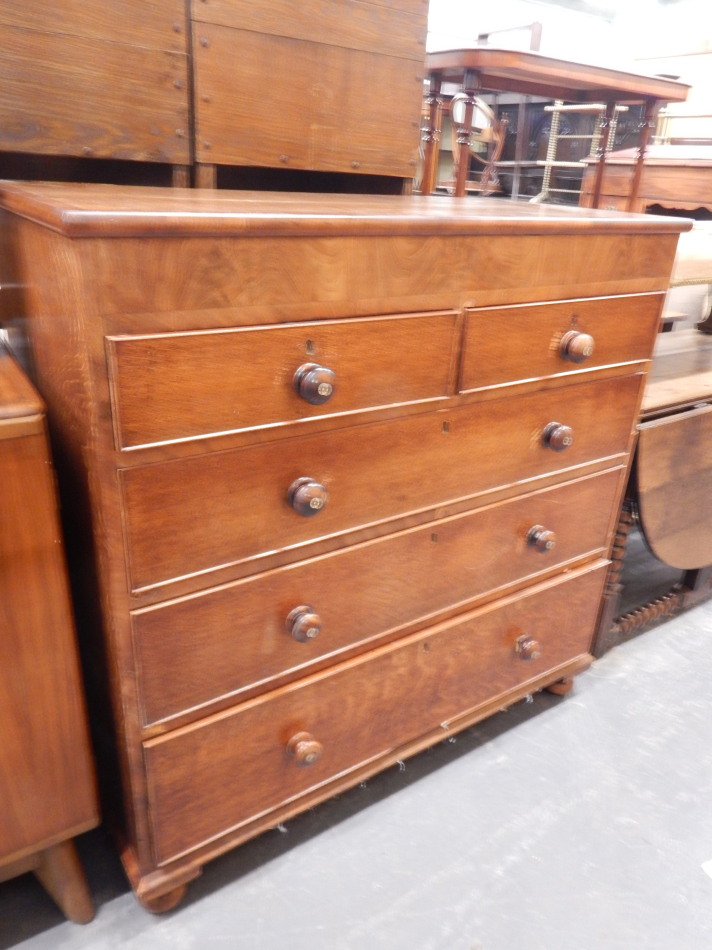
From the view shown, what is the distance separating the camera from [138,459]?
0.85 meters

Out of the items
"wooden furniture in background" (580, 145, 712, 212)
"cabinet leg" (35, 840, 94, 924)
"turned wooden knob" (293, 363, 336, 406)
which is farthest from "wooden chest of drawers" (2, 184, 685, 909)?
"wooden furniture in background" (580, 145, 712, 212)

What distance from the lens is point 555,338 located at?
126 cm

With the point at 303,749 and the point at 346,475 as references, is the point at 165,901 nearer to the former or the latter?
the point at 303,749

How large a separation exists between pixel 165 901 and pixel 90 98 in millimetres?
1280

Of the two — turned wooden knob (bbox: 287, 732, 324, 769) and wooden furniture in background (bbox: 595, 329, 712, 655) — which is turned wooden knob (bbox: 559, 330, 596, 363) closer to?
wooden furniture in background (bbox: 595, 329, 712, 655)

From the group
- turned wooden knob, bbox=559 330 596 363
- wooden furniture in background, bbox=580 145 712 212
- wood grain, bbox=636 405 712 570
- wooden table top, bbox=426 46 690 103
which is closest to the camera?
turned wooden knob, bbox=559 330 596 363

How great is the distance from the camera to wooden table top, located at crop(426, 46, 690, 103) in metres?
1.82

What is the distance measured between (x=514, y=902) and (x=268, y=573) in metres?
0.76

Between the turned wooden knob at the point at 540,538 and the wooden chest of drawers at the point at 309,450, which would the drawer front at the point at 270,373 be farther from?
the turned wooden knob at the point at 540,538

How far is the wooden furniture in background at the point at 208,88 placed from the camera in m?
1.08

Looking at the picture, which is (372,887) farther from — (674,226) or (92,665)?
(674,226)

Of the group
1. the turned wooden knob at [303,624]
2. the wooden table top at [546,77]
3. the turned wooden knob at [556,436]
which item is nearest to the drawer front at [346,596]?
the turned wooden knob at [303,624]

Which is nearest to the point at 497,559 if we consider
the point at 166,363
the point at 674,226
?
the point at 674,226

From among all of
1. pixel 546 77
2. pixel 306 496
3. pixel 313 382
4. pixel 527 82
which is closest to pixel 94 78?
pixel 313 382
